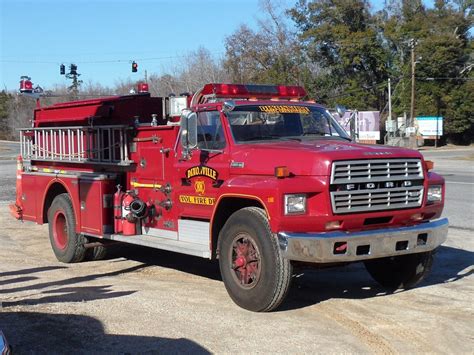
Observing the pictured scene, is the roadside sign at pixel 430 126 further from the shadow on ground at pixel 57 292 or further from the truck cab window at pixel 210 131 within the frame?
the shadow on ground at pixel 57 292

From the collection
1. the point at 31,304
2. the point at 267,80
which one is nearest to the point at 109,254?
the point at 31,304

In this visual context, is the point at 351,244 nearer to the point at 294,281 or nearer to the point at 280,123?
the point at 280,123

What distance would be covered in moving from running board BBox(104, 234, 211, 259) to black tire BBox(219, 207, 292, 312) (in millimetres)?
408

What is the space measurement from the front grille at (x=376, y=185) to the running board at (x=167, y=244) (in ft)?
5.80

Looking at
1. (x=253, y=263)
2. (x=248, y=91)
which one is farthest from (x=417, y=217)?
(x=248, y=91)

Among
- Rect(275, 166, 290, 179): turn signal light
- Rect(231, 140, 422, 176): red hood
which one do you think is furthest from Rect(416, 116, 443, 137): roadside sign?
Rect(275, 166, 290, 179): turn signal light

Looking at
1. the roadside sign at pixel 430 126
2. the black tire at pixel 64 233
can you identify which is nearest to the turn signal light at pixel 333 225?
the black tire at pixel 64 233

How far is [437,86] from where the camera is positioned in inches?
2520

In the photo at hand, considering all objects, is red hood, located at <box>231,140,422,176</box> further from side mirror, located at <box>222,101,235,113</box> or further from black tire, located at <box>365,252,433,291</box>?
black tire, located at <box>365,252,433,291</box>

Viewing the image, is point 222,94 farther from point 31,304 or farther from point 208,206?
point 31,304

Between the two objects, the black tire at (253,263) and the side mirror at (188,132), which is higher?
the side mirror at (188,132)

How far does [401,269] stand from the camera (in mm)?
7473

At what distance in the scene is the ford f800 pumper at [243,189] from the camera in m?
6.08

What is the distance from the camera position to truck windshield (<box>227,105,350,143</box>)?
23.8 feet
